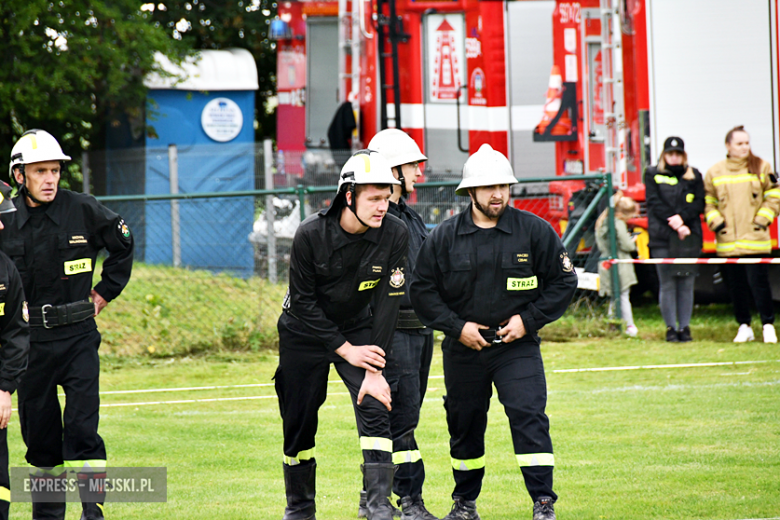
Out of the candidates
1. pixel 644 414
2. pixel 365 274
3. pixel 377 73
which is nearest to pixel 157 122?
pixel 377 73

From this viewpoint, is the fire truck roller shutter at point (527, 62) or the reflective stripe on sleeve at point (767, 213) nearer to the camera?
the reflective stripe on sleeve at point (767, 213)

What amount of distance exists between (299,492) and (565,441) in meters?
2.38

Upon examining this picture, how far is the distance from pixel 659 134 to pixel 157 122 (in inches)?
415

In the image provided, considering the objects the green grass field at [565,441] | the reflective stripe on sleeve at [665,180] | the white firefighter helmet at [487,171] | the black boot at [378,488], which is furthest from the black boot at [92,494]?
the reflective stripe on sleeve at [665,180]

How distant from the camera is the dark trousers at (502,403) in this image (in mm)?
5219

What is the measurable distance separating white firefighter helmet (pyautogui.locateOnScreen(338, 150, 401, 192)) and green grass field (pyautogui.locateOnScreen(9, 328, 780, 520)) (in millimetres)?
1941

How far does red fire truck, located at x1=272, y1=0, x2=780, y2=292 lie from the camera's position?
11.9 meters

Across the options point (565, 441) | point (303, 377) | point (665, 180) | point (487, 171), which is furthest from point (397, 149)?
point (665, 180)

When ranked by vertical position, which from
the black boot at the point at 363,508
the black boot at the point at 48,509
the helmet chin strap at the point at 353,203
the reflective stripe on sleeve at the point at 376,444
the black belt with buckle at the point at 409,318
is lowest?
the black boot at the point at 363,508

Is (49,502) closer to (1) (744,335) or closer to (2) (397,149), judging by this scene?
(2) (397,149)

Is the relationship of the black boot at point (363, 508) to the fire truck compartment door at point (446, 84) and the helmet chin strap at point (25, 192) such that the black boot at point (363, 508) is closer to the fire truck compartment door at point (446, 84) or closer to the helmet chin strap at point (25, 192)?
the helmet chin strap at point (25, 192)

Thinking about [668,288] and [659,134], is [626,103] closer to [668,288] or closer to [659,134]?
[659,134]

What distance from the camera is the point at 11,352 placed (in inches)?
189

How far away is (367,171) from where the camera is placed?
16.8ft
